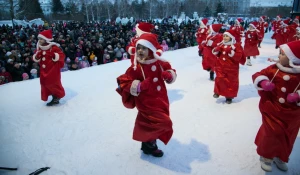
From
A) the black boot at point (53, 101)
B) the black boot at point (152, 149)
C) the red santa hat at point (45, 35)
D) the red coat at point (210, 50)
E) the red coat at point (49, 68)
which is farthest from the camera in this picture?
the red coat at point (210, 50)

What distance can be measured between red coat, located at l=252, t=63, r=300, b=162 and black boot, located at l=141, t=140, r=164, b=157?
1241mm

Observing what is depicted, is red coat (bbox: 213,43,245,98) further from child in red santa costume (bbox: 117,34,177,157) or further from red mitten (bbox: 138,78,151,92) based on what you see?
red mitten (bbox: 138,78,151,92)

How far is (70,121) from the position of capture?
4.17 metres

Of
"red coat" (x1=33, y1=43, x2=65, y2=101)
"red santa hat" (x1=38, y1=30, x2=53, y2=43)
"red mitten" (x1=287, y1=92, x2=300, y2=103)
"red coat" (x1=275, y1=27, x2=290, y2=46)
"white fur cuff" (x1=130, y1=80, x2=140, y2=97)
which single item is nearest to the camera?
"red mitten" (x1=287, y1=92, x2=300, y2=103)

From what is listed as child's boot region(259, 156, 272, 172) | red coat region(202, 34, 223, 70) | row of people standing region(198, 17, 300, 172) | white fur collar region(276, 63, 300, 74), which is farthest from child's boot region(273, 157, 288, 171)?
red coat region(202, 34, 223, 70)

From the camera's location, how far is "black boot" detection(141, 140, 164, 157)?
9.82 feet

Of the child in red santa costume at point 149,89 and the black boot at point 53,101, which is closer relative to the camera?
the child in red santa costume at point 149,89

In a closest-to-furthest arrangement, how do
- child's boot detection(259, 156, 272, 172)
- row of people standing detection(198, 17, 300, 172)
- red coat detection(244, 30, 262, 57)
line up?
row of people standing detection(198, 17, 300, 172) < child's boot detection(259, 156, 272, 172) < red coat detection(244, 30, 262, 57)

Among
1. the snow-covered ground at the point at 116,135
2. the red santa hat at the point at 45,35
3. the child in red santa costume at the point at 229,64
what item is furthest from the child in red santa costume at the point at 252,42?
the red santa hat at the point at 45,35

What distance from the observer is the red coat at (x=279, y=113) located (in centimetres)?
237

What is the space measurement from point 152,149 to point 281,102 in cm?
165

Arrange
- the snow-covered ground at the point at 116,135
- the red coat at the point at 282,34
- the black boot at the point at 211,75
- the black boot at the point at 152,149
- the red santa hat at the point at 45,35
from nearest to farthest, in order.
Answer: the snow-covered ground at the point at 116,135 → the black boot at the point at 152,149 → the red santa hat at the point at 45,35 → the black boot at the point at 211,75 → the red coat at the point at 282,34

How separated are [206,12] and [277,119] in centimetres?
4667

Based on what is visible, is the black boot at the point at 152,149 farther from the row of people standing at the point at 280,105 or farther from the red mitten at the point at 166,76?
the row of people standing at the point at 280,105
